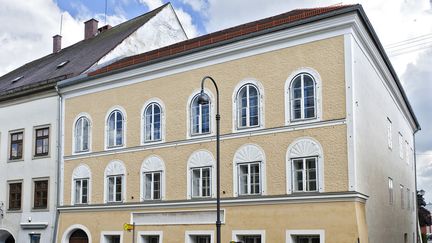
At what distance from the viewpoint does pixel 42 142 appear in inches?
1175

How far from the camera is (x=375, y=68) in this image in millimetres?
23891

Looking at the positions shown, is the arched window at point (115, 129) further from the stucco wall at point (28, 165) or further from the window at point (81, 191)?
the stucco wall at point (28, 165)

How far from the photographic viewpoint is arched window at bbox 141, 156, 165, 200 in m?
24.2

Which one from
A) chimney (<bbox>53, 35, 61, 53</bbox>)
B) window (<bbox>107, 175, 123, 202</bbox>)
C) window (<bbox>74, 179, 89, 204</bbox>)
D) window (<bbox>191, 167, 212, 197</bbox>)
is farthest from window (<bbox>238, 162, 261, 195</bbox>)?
chimney (<bbox>53, 35, 61, 53</bbox>)

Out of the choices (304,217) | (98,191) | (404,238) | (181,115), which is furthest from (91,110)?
(404,238)

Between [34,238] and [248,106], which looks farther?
[34,238]

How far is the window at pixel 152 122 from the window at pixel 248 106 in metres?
4.21

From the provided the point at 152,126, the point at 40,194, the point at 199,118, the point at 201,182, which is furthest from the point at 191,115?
the point at 40,194

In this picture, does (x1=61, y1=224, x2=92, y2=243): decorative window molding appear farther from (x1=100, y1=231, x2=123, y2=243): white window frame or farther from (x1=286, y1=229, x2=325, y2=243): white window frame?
(x1=286, y1=229, x2=325, y2=243): white window frame

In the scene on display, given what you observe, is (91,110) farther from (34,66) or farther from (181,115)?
(34,66)

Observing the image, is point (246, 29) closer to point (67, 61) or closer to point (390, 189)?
point (390, 189)

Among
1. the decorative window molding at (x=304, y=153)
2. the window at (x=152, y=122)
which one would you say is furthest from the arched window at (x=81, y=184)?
the decorative window molding at (x=304, y=153)

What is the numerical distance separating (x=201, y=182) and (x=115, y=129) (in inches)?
228

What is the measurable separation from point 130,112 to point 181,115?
123 inches
